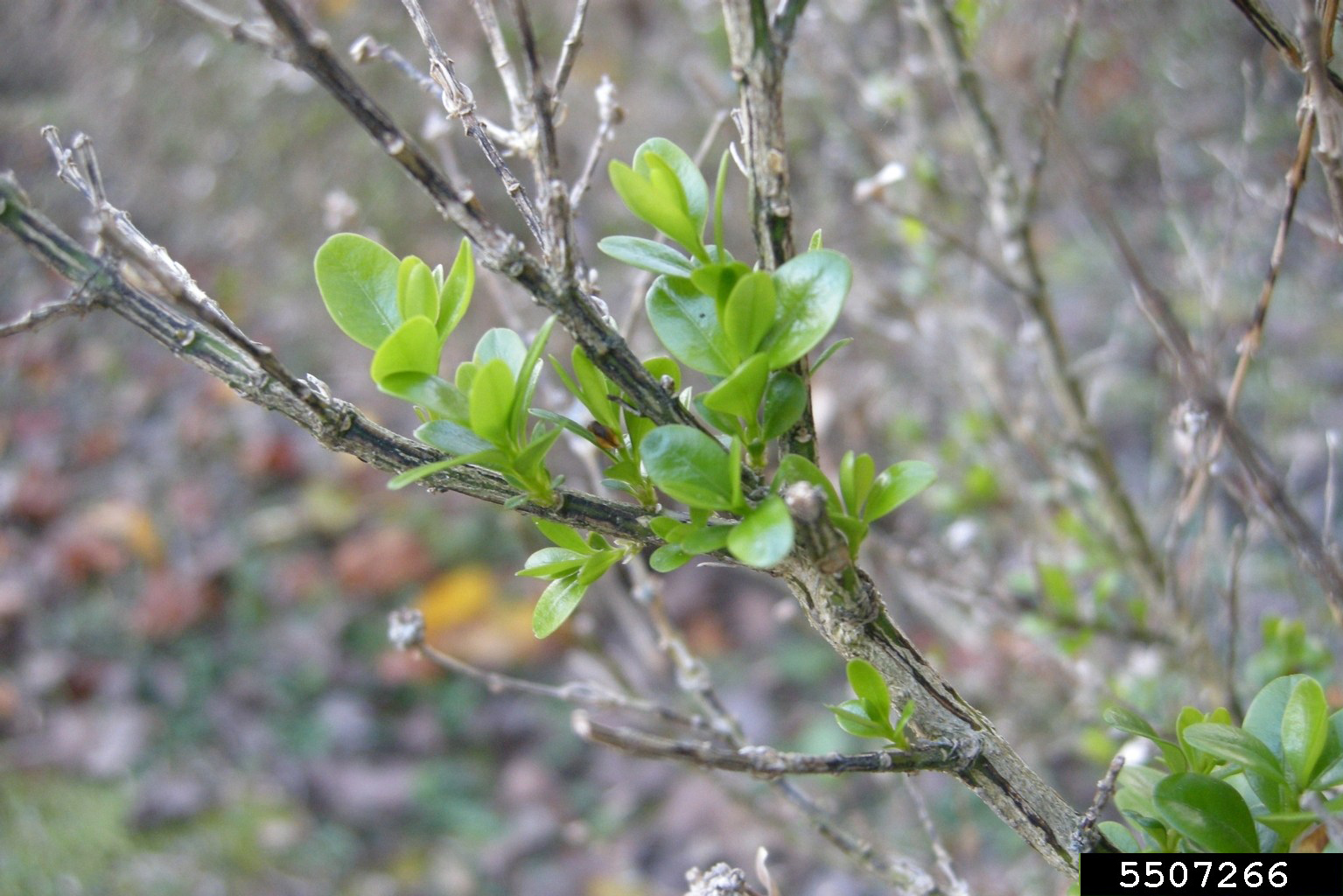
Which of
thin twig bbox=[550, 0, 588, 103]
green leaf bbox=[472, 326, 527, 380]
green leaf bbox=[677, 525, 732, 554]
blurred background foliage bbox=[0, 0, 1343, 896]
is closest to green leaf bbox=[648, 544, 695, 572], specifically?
green leaf bbox=[677, 525, 732, 554]

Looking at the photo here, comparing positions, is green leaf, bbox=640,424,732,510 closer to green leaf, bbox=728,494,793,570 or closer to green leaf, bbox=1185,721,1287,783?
green leaf, bbox=728,494,793,570

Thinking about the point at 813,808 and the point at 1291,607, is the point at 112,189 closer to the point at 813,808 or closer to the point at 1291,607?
the point at 813,808

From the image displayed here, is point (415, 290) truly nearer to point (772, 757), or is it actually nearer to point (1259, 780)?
point (772, 757)

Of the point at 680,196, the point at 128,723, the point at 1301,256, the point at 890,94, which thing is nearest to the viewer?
the point at 680,196

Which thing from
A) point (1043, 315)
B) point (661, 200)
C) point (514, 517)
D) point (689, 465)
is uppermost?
point (1043, 315)

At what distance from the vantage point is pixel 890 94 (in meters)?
1.15

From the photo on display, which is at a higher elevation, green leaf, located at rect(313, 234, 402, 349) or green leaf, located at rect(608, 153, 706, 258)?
green leaf, located at rect(608, 153, 706, 258)

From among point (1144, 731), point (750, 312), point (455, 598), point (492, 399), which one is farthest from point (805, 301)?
point (455, 598)

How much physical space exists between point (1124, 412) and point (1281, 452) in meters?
0.54

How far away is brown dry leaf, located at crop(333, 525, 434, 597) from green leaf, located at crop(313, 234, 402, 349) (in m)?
1.88

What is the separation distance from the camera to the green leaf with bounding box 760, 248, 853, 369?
1.29 ft

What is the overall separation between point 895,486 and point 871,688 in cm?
10

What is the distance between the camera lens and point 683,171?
1.47 ft

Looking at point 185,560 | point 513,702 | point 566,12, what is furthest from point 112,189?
point 513,702
